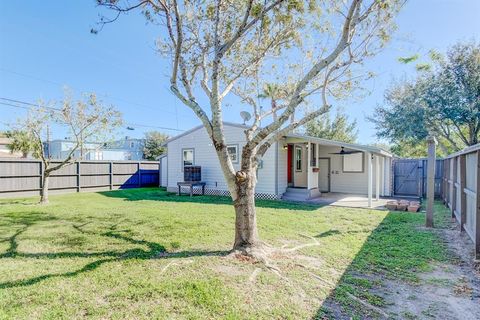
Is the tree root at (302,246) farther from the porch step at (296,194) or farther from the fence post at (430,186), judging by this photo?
the porch step at (296,194)

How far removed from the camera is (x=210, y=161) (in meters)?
13.6

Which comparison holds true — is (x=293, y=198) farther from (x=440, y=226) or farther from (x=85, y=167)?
(x=85, y=167)

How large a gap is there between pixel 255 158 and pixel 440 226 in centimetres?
555

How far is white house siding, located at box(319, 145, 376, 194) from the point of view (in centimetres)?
1353

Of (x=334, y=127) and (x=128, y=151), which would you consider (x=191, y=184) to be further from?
(x=128, y=151)

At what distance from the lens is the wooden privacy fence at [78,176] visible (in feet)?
40.0

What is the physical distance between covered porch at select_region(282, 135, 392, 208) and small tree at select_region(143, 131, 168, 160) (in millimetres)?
23280

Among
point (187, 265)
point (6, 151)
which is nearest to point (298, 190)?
point (187, 265)

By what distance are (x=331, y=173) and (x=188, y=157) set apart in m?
7.74

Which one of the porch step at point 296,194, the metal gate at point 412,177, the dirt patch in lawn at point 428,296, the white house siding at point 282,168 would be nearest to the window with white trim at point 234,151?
the white house siding at point 282,168

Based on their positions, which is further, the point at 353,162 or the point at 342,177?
the point at 342,177

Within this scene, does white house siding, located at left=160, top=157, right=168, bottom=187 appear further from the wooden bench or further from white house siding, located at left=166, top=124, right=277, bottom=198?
the wooden bench

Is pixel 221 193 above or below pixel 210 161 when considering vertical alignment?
below

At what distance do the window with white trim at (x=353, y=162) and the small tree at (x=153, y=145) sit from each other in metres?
24.2
